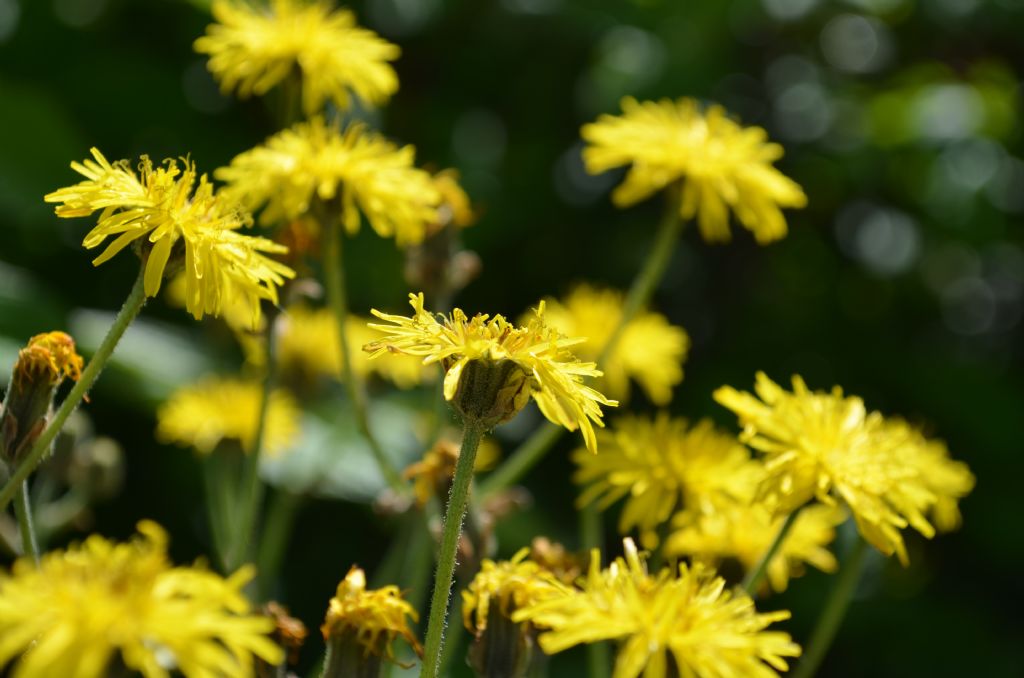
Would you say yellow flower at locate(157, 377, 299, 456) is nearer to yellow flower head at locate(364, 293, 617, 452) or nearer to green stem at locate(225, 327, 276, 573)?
green stem at locate(225, 327, 276, 573)

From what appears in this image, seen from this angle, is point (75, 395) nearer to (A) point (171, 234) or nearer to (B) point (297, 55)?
(A) point (171, 234)

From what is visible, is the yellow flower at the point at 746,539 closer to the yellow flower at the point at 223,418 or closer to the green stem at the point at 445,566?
the green stem at the point at 445,566

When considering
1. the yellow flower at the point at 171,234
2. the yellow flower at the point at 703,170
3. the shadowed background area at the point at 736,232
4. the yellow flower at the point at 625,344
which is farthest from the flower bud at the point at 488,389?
the shadowed background area at the point at 736,232

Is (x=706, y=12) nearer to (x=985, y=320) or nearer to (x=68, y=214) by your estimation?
(x=985, y=320)

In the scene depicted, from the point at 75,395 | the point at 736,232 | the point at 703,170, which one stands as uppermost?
the point at 736,232

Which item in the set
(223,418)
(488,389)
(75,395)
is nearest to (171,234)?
(75,395)

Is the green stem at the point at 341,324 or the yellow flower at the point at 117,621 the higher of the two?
the green stem at the point at 341,324
